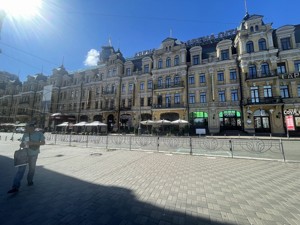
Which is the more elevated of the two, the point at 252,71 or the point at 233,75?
the point at 252,71

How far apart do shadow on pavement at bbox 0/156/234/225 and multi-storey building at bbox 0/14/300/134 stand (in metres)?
23.8

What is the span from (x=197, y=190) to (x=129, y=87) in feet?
107

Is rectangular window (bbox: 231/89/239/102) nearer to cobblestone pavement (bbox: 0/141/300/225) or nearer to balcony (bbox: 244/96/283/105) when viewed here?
balcony (bbox: 244/96/283/105)

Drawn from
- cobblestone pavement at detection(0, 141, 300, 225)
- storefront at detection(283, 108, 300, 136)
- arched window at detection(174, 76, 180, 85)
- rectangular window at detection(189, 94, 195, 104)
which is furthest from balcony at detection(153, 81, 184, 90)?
cobblestone pavement at detection(0, 141, 300, 225)

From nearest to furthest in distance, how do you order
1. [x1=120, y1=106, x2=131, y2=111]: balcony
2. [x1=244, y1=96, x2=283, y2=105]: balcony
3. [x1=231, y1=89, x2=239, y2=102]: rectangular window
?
[x1=244, y1=96, x2=283, y2=105]: balcony
[x1=231, y1=89, x2=239, y2=102]: rectangular window
[x1=120, y1=106, x2=131, y2=111]: balcony

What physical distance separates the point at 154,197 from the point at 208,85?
88.3 feet

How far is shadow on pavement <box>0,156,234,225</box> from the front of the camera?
2891mm

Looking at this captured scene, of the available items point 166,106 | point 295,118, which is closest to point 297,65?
point 295,118

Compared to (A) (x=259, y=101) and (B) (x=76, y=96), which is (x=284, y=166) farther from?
(B) (x=76, y=96)

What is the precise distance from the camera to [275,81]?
77.5 ft

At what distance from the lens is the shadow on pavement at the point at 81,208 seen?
2891mm

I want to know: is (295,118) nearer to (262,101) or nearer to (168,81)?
(262,101)

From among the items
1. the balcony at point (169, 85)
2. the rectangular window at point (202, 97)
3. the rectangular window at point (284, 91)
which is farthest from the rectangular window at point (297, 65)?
the balcony at point (169, 85)

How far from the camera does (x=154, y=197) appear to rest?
12.6 ft
